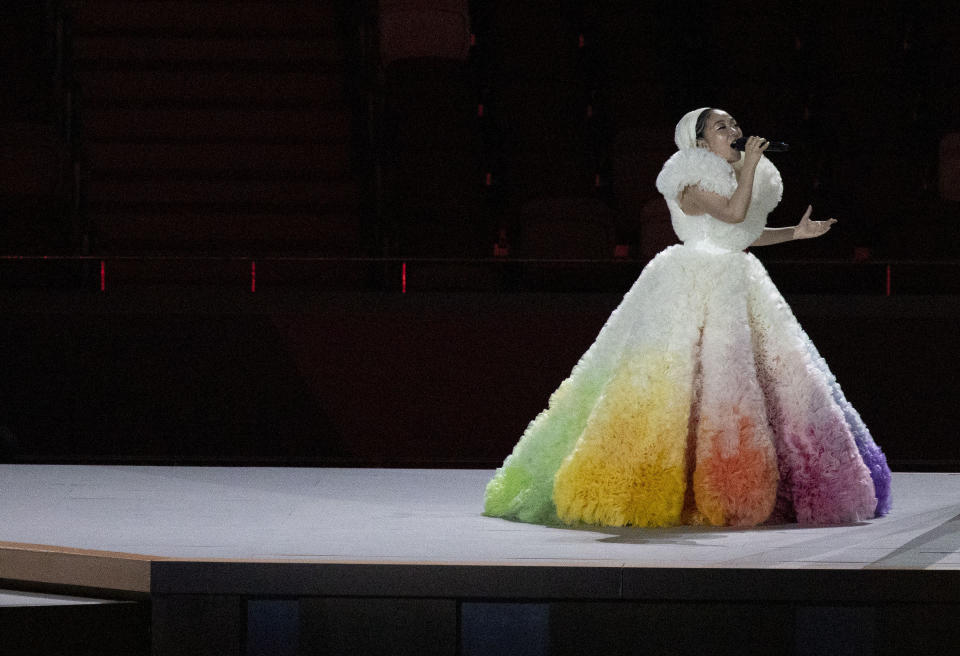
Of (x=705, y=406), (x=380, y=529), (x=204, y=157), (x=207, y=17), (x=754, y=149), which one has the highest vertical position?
(x=207, y=17)

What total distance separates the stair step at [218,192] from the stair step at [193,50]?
72cm

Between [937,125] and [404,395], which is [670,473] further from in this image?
[937,125]

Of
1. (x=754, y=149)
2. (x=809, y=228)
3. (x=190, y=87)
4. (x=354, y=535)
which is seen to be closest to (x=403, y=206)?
(x=190, y=87)

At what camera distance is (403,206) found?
7.11 m

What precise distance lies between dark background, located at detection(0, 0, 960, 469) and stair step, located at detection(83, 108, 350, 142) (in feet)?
0.05

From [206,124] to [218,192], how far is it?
386 mm

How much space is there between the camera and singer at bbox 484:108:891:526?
3.62 m

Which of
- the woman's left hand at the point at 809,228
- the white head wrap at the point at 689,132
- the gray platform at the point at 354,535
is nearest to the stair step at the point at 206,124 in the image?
the gray platform at the point at 354,535

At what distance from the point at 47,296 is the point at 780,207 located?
3393mm

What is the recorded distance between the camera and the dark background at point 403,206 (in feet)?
17.7

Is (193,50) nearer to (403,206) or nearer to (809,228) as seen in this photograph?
(403,206)

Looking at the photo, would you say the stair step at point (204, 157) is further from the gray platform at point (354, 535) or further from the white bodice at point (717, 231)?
the white bodice at point (717, 231)

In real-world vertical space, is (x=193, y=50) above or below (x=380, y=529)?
above

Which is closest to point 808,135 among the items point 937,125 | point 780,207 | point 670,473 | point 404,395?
point 937,125
